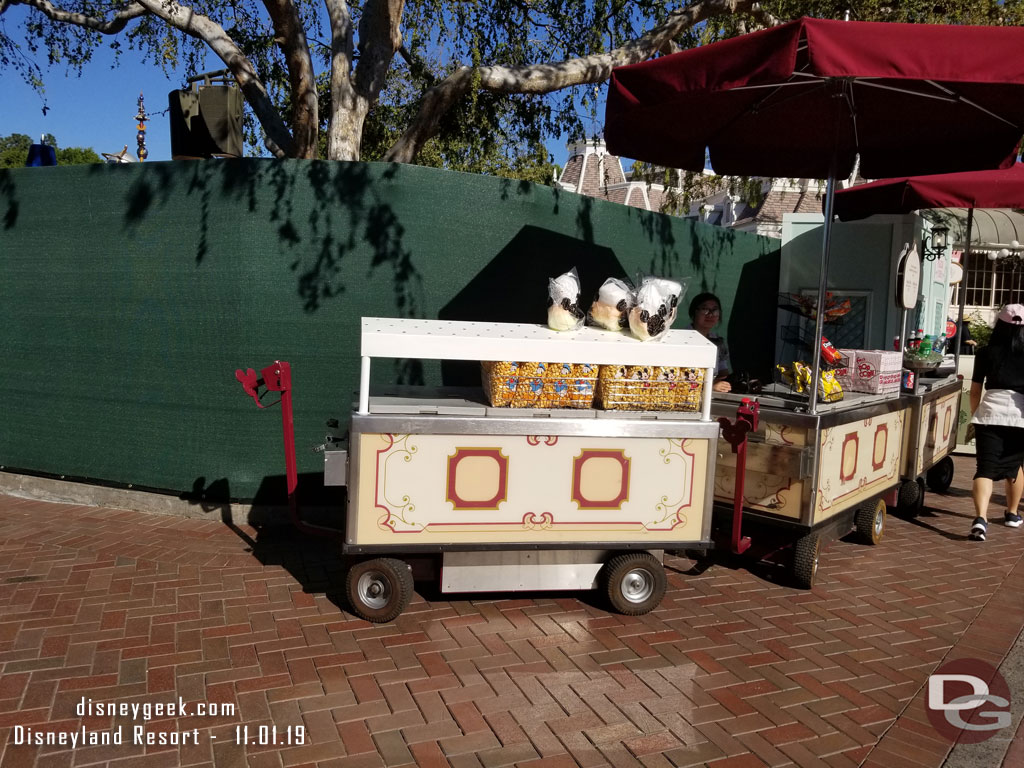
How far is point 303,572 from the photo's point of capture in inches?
182

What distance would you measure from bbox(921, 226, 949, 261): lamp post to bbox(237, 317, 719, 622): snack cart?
17.1 feet

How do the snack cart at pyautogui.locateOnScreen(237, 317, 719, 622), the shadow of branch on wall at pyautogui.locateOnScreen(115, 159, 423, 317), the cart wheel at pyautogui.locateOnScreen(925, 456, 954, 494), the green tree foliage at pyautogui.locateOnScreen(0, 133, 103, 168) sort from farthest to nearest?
the green tree foliage at pyautogui.locateOnScreen(0, 133, 103, 168), the cart wheel at pyautogui.locateOnScreen(925, 456, 954, 494), the shadow of branch on wall at pyautogui.locateOnScreen(115, 159, 423, 317), the snack cart at pyautogui.locateOnScreen(237, 317, 719, 622)

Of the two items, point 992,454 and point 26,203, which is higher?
point 26,203

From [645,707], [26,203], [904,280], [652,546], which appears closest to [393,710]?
[645,707]

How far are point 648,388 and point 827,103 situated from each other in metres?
2.55

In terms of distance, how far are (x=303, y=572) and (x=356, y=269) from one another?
204 centimetres

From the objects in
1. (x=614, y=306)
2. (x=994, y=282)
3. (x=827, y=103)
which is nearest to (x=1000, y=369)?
(x=827, y=103)

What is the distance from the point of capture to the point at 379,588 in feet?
13.0

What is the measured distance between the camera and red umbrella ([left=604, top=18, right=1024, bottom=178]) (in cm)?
338

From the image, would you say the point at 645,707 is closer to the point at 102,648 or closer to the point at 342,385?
the point at 102,648

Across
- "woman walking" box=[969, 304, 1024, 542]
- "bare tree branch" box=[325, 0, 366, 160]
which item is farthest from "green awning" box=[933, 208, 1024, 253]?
"bare tree branch" box=[325, 0, 366, 160]

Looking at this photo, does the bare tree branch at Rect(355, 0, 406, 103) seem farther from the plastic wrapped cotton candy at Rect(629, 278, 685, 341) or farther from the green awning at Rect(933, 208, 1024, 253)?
the green awning at Rect(933, 208, 1024, 253)

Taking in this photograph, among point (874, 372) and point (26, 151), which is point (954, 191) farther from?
point (26, 151)

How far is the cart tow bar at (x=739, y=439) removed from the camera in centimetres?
419
